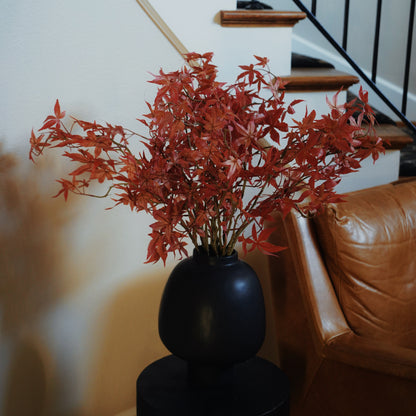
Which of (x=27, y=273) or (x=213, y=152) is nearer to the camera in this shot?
(x=213, y=152)

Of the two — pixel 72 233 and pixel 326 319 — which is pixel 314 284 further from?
pixel 72 233

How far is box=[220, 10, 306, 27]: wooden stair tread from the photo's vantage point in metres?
1.40

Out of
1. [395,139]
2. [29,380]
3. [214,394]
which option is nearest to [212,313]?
[214,394]

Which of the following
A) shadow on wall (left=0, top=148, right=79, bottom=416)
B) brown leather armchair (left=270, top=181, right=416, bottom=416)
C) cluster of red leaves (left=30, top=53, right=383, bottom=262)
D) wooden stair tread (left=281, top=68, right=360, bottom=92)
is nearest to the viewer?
cluster of red leaves (left=30, top=53, right=383, bottom=262)

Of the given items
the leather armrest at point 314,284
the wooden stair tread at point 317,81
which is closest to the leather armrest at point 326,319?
the leather armrest at point 314,284

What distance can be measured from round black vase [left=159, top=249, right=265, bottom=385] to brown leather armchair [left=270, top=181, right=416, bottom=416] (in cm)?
23

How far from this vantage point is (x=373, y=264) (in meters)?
1.35

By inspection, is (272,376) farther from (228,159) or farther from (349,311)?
(228,159)

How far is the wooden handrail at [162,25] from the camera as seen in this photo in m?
1.34

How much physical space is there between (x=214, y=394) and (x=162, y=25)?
959mm

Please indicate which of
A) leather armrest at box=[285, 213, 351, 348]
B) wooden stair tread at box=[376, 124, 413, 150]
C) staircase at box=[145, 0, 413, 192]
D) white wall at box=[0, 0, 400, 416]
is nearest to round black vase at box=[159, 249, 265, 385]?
leather armrest at box=[285, 213, 351, 348]

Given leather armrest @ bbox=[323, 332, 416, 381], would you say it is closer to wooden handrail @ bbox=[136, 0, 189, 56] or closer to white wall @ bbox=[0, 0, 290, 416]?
white wall @ bbox=[0, 0, 290, 416]

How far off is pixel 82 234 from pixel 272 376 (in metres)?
0.64

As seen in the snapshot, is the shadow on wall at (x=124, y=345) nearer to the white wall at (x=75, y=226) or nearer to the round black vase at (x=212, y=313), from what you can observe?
the white wall at (x=75, y=226)
